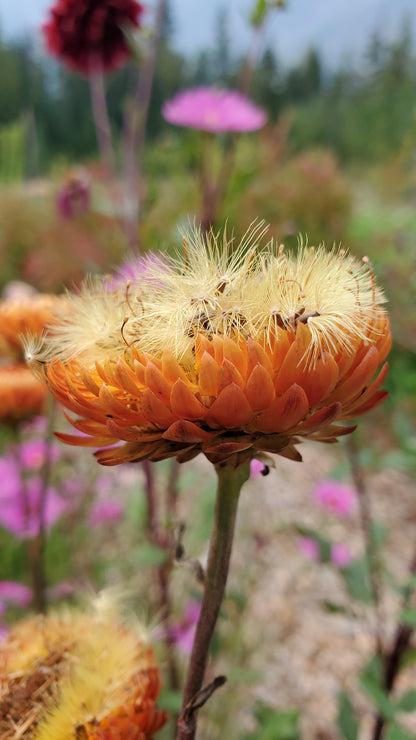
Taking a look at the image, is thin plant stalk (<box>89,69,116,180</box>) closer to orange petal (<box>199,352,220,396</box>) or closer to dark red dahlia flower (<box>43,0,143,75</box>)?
dark red dahlia flower (<box>43,0,143,75</box>)

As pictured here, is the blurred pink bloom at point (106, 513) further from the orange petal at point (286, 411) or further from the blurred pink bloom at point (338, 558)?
the orange petal at point (286, 411)

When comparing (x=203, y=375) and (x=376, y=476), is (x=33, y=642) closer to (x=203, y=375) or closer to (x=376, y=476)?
(x=203, y=375)

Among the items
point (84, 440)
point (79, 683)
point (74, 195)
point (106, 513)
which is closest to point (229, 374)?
point (84, 440)

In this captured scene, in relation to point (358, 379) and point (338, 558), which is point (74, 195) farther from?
point (358, 379)

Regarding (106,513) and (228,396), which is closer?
(228,396)

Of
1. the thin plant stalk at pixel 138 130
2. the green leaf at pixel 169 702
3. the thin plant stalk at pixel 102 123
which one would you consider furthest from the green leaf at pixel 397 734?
the thin plant stalk at pixel 102 123

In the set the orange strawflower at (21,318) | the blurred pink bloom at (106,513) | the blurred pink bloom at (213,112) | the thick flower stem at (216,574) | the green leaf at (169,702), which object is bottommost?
the green leaf at (169,702)

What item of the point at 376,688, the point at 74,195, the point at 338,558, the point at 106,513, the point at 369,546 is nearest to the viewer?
the point at 376,688
